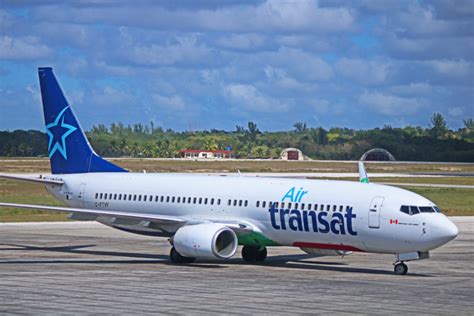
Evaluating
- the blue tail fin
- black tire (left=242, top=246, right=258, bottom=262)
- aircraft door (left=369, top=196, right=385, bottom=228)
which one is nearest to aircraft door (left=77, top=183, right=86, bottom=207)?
the blue tail fin

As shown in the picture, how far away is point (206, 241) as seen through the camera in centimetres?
3869

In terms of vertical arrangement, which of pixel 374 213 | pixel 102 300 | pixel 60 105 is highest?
pixel 60 105

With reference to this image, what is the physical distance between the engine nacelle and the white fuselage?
118 cm

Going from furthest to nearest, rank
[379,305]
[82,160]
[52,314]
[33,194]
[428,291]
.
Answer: [33,194]
[82,160]
[428,291]
[379,305]
[52,314]

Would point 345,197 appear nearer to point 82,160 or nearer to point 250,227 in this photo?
point 250,227

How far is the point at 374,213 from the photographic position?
37094 millimetres

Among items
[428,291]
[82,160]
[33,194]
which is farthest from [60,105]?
[33,194]

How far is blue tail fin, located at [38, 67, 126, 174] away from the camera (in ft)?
153

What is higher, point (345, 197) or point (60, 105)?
point (60, 105)

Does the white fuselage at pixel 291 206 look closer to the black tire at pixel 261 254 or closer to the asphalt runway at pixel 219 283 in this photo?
the asphalt runway at pixel 219 283

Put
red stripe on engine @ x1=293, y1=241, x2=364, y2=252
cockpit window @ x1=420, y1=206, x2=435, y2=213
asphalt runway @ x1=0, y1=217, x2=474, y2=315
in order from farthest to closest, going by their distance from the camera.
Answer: red stripe on engine @ x1=293, y1=241, x2=364, y2=252 → cockpit window @ x1=420, y1=206, x2=435, y2=213 → asphalt runway @ x1=0, y1=217, x2=474, y2=315

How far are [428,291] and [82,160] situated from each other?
1926 centimetres

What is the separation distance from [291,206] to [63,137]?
42.5 ft

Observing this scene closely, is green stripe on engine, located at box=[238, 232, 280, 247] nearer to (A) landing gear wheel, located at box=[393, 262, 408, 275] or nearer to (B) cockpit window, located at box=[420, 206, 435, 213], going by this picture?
(A) landing gear wheel, located at box=[393, 262, 408, 275]
